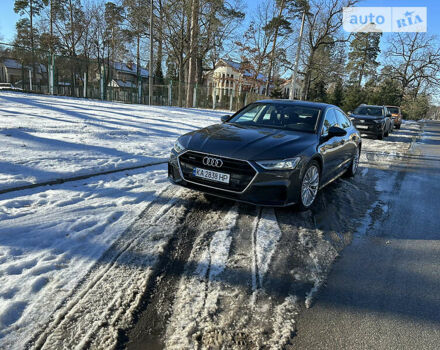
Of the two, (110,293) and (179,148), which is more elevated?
(179,148)

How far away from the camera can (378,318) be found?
92.7 inches

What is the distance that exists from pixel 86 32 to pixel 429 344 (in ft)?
166

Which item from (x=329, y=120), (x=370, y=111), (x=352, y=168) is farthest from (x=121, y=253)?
(x=370, y=111)

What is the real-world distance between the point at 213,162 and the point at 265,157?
0.62 meters

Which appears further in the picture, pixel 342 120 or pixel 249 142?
pixel 342 120

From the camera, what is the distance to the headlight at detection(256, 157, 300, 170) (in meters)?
3.76

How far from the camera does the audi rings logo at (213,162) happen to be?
12.7 ft

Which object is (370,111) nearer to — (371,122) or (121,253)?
(371,122)

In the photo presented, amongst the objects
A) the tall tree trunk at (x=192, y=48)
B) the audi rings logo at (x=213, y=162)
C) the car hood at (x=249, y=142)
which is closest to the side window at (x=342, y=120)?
the car hood at (x=249, y=142)

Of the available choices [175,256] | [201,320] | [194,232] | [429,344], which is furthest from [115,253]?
[429,344]

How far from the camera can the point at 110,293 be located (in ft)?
7.92

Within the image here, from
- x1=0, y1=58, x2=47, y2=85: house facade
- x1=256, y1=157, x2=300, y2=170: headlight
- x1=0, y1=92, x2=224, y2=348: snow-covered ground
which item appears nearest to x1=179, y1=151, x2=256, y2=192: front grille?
x1=256, y1=157, x2=300, y2=170: headlight

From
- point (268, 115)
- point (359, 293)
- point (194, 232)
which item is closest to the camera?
point (359, 293)

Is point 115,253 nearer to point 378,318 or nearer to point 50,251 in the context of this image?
point 50,251
